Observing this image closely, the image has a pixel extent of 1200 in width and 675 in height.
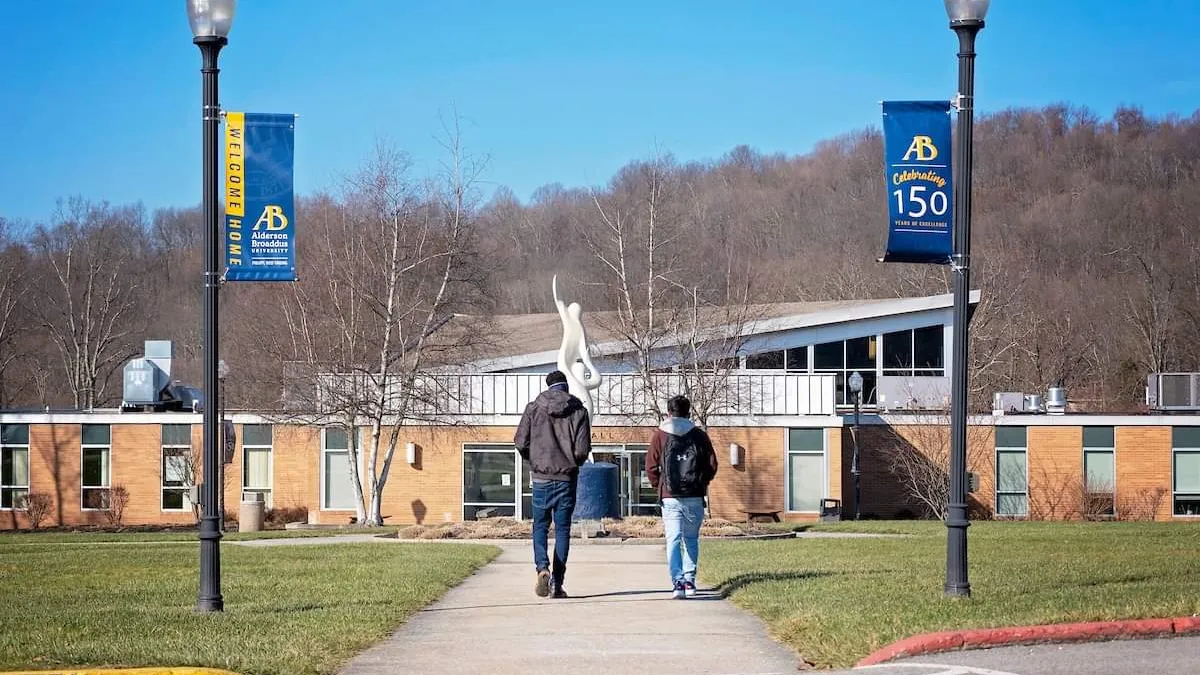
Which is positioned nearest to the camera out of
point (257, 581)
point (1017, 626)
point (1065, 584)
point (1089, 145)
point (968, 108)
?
point (1017, 626)

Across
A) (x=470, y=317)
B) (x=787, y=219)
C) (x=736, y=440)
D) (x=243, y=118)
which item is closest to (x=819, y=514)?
(x=736, y=440)

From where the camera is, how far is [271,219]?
39.7 ft

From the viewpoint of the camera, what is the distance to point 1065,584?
1295cm

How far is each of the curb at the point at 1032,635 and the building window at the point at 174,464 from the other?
114 feet

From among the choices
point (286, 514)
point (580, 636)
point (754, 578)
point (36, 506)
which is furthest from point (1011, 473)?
point (580, 636)

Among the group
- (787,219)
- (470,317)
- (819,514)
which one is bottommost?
(819,514)

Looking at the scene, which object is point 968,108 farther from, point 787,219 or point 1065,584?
point 787,219

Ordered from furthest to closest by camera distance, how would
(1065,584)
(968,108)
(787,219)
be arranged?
(787,219) → (1065,584) → (968,108)

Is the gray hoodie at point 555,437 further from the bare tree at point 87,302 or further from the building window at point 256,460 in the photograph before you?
the bare tree at point 87,302

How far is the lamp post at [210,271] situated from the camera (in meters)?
11.6

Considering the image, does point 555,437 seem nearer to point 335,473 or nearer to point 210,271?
point 210,271

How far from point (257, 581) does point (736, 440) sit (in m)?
25.8

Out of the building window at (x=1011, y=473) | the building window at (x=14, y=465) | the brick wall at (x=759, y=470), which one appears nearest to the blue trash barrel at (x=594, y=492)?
the brick wall at (x=759, y=470)

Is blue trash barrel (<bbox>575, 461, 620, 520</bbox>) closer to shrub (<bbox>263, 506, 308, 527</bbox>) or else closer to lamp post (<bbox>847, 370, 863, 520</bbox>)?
lamp post (<bbox>847, 370, 863, 520</bbox>)
